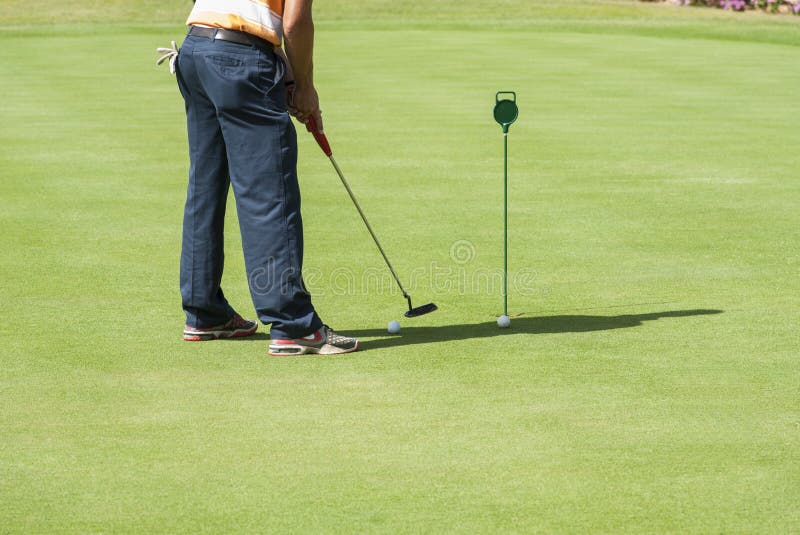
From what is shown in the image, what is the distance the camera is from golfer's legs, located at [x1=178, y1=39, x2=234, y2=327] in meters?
5.97

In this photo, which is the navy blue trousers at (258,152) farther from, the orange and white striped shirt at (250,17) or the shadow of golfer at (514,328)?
the shadow of golfer at (514,328)

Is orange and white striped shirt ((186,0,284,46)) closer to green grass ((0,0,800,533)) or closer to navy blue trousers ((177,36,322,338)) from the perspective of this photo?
navy blue trousers ((177,36,322,338))

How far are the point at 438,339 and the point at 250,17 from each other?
156cm

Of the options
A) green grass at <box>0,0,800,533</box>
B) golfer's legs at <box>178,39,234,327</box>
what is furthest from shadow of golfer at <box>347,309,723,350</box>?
golfer's legs at <box>178,39,234,327</box>

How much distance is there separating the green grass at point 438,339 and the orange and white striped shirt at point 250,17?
1325 millimetres

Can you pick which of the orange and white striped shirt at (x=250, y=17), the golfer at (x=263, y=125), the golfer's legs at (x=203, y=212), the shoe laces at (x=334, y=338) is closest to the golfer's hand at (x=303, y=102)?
the golfer at (x=263, y=125)

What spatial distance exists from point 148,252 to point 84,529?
4.19 m

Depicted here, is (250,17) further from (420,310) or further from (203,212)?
(420,310)

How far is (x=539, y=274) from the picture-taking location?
734 centimetres

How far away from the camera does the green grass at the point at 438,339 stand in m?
4.12

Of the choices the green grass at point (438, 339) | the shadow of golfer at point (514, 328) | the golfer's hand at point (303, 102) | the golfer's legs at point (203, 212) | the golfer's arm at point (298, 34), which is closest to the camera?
the green grass at point (438, 339)

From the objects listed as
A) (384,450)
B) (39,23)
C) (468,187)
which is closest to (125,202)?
(468,187)

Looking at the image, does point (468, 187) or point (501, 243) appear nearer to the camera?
point (501, 243)

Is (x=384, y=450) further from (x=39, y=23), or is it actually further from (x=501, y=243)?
(x=39, y=23)
